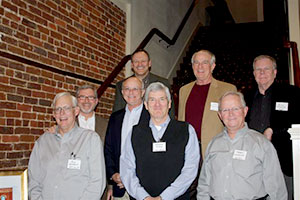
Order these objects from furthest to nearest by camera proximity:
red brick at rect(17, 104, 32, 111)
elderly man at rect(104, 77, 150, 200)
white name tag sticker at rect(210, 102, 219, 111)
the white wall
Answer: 1. the white wall
2. red brick at rect(17, 104, 32, 111)
3. white name tag sticker at rect(210, 102, 219, 111)
4. elderly man at rect(104, 77, 150, 200)

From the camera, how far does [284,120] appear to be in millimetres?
2818

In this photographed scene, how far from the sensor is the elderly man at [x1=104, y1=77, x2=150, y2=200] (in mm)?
2828

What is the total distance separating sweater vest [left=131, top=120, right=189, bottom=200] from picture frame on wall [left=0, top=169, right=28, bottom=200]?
2.60ft

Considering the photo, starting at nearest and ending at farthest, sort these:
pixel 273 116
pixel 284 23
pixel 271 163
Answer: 1. pixel 271 163
2. pixel 273 116
3. pixel 284 23

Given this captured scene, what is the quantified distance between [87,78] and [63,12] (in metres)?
0.91

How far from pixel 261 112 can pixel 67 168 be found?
1.68 meters

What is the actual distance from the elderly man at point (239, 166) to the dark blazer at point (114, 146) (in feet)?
2.35

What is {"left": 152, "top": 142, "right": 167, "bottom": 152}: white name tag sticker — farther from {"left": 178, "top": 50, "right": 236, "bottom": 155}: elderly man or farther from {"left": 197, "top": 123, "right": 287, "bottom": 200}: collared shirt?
{"left": 178, "top": 50, "right": 236, "bottom": 155}: elderly man

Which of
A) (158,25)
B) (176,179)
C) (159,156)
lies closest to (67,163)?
(159,156)

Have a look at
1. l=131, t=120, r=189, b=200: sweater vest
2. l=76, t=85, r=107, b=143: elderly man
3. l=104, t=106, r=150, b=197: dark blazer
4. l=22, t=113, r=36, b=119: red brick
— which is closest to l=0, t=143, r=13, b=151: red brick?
l=22, t=113, r=36, b=119: red brick

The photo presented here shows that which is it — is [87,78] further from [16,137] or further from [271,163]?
[271,163]

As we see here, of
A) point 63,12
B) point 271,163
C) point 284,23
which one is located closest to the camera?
point 271,163

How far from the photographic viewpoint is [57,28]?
13.1 ft

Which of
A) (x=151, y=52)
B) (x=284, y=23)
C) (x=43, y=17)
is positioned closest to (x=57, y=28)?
(x=43, y=17)
